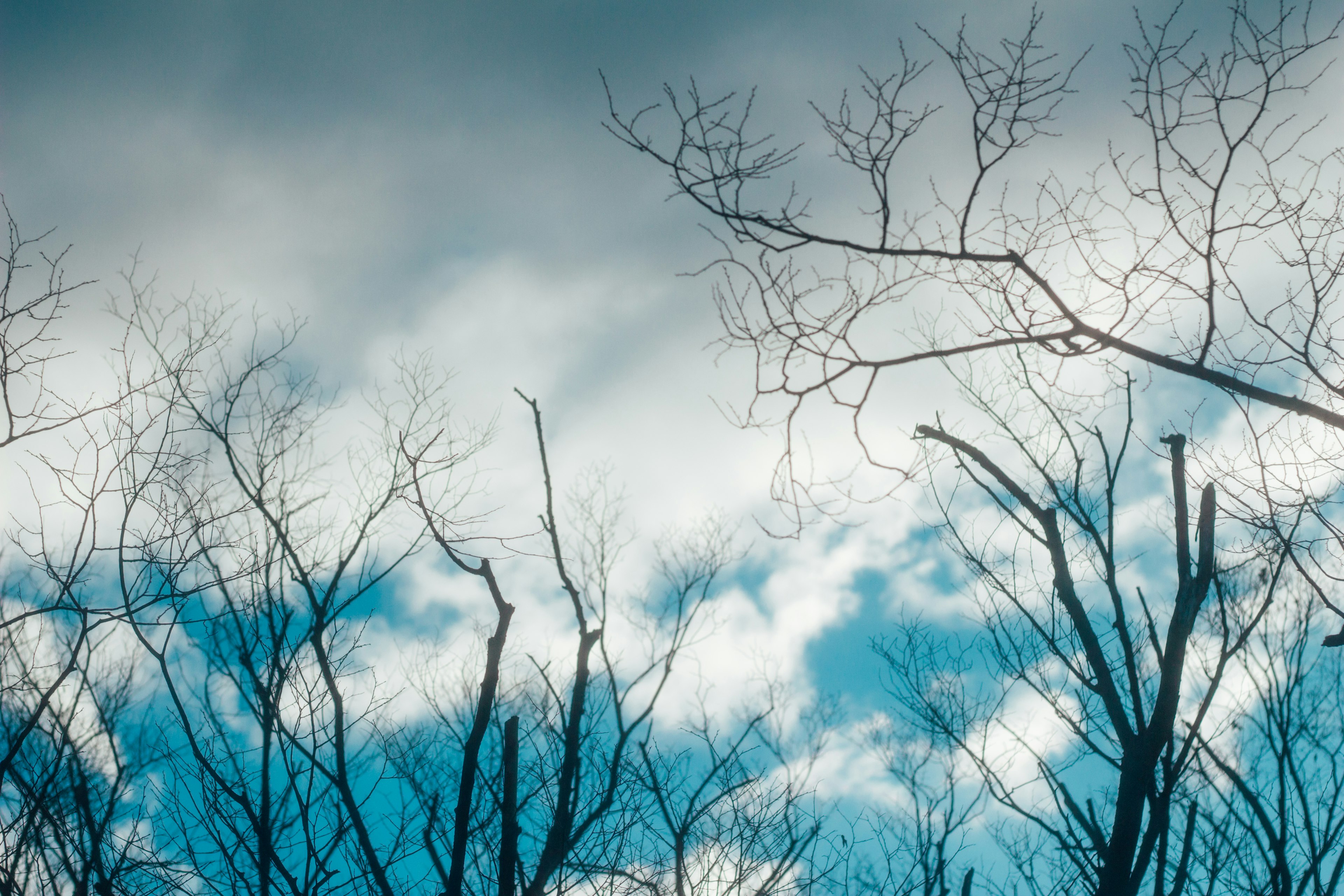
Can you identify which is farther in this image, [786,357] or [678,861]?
[678,861]

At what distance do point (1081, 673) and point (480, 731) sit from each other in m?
4.18

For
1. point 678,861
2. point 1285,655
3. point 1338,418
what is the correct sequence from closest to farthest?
point 1338,418 < point 678,861 < point 1285,655

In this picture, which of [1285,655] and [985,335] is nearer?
[985,335]

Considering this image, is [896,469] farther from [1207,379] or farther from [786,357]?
[1207,379]

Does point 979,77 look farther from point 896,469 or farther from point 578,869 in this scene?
point 578,869

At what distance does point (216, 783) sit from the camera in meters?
4.97

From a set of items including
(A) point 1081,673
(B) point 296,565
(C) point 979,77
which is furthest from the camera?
(B) point 296,565

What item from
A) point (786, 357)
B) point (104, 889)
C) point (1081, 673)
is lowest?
point (104, 889)

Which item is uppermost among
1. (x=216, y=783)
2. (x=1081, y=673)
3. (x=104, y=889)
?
(x=1081, y=673)

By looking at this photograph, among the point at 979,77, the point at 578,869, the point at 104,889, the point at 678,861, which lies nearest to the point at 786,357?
the point at 979,77

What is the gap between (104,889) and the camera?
176 inches

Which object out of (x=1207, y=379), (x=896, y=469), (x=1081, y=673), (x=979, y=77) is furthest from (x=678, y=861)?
(x=979, y=77)

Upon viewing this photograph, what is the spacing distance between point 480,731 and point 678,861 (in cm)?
522

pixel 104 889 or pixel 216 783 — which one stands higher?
pixel 216 783
